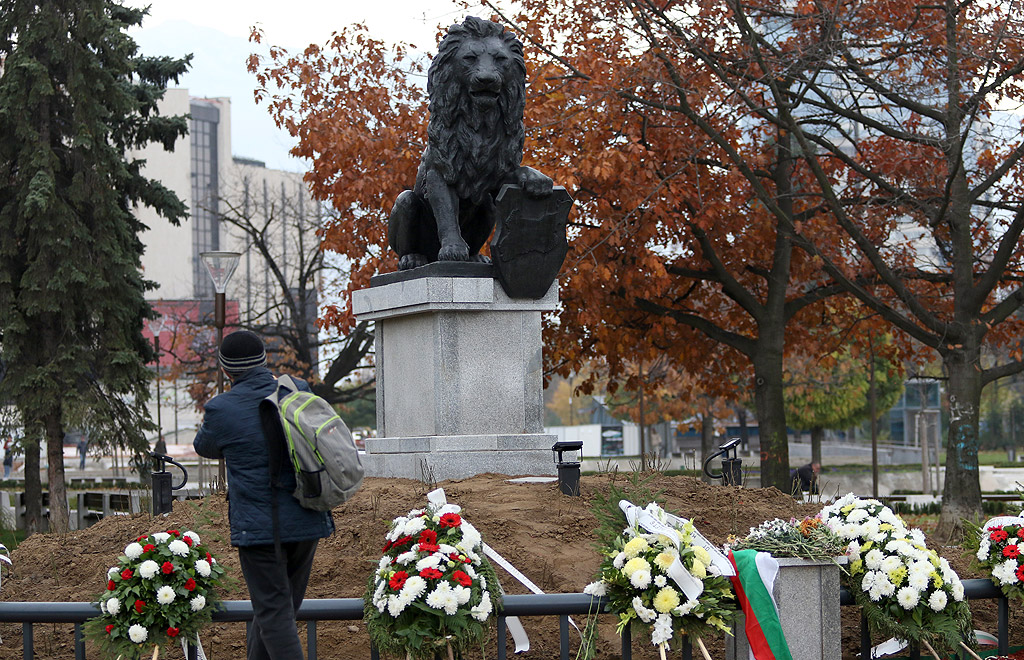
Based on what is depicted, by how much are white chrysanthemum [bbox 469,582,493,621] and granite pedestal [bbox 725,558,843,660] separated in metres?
1.31

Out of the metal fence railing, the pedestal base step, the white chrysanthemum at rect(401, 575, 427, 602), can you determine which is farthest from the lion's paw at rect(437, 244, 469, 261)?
the white chrysanthemum at rect(401, 575, 427, 602)

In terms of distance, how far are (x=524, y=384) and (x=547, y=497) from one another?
4.94 ft

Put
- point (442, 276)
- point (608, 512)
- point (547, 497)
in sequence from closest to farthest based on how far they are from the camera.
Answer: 1. point (608, 512)
2. point (547, 497)
3. point (442, 276)

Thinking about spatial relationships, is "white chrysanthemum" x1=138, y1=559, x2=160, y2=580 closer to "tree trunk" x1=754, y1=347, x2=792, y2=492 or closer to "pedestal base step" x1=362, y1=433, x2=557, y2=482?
"pedestal base step" x1=362, y1=433, x2=557, y2=482

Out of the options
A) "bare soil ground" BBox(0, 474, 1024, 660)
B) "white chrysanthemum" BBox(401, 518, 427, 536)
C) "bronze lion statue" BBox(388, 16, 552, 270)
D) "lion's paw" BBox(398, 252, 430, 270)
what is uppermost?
"bronze lion statue" BBox(388, 16, 552, 270)

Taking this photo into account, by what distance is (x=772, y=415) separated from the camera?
17.7 metres

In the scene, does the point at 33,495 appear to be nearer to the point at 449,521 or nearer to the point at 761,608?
the point at 449,521

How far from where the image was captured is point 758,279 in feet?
63.5

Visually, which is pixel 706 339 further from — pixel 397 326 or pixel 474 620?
pixel 474 620

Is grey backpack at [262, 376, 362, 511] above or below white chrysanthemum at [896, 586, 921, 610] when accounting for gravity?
above

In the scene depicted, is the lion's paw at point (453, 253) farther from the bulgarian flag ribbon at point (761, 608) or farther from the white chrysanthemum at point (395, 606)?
the white chrysanthemum at point (395, 606)

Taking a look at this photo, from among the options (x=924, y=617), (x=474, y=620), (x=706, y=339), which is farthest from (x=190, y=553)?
(x=706, y=339)

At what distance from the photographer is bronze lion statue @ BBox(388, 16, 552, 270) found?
946cm

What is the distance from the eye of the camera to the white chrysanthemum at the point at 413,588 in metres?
5.16
